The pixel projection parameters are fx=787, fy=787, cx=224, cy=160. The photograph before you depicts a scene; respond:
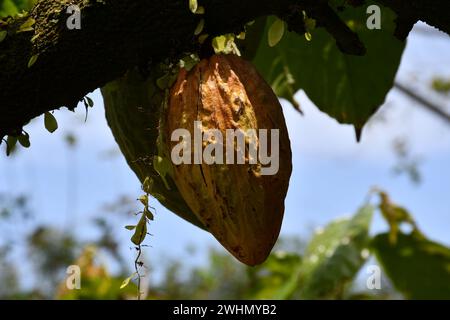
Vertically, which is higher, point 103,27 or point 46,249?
point 103,27

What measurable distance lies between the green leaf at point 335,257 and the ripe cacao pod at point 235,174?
4.23ft

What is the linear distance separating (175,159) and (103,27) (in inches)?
7.7

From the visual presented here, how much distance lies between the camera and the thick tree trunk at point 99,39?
1018 millimetres

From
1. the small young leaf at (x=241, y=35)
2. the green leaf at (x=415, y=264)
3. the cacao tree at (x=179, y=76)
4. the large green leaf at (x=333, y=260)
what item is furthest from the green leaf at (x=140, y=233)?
the green leaf at (x=415, y=264)

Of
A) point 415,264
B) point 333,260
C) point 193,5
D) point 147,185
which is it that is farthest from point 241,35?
point 415,264

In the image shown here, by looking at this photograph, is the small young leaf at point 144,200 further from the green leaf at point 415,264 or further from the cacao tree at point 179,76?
the green leaf at point 415,264

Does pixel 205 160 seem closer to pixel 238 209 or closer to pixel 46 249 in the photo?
pixel 238 209

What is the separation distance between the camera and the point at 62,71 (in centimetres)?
104

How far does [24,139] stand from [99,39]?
0.21 m

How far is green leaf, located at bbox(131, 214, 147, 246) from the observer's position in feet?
3.59

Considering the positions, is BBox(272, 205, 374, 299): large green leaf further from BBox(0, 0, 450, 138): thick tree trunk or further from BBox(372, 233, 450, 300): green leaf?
BBox(0, 0, 450, 138): thick tree trunk
